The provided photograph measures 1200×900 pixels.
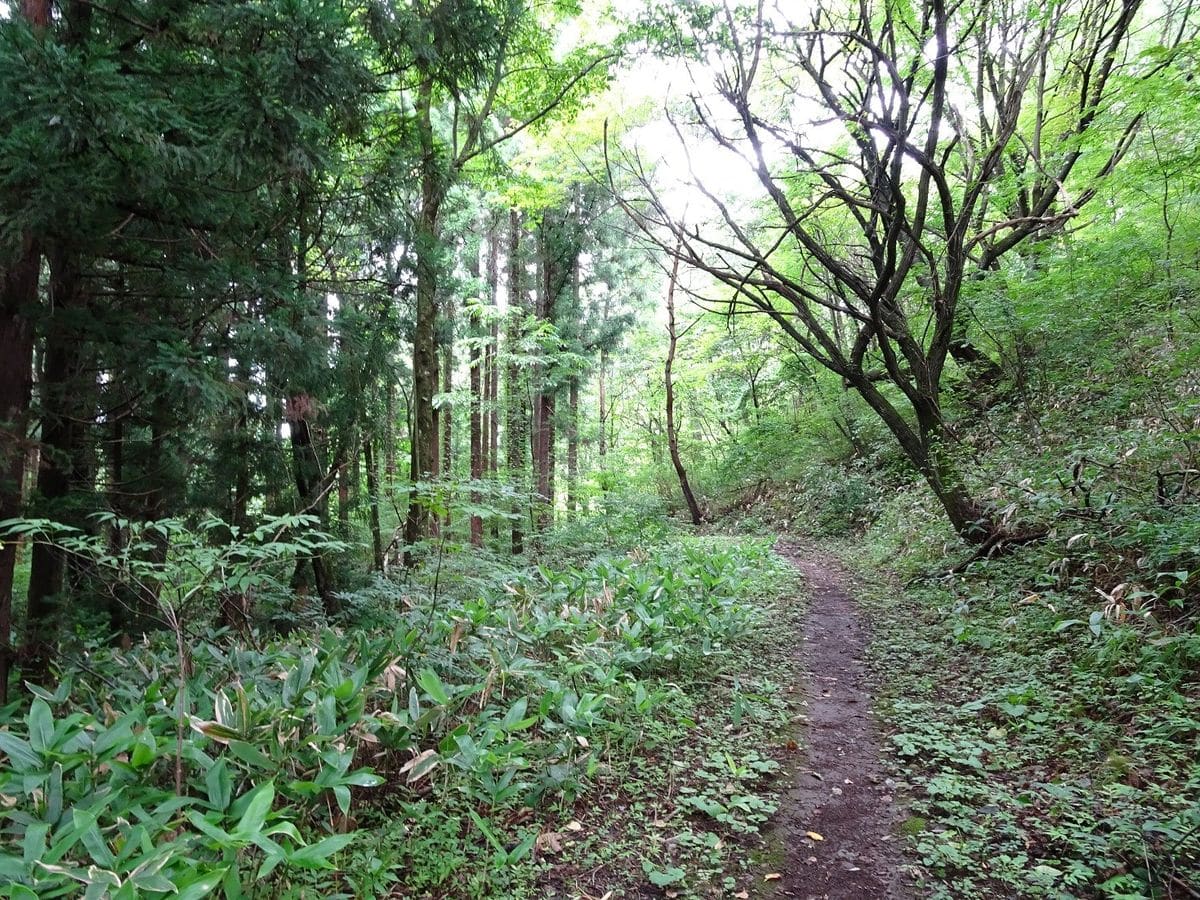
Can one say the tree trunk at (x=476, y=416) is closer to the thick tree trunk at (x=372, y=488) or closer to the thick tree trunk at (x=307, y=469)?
the thick tree trunk at (x=372, y=488)

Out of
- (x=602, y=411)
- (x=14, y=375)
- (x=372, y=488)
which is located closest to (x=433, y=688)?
(x=14, y=375)

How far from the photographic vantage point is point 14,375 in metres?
4.09

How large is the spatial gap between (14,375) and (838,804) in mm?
5746

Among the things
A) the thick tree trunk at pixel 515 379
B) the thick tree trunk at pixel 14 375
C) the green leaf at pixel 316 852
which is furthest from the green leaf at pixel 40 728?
the thick tree trunk at pixel 515 379

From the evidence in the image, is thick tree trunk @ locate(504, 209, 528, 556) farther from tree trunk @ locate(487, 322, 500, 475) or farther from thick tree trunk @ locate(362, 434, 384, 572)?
thick tree trunk @ locate(362, 434, 384, 572)

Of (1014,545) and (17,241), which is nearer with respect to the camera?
(17,241)

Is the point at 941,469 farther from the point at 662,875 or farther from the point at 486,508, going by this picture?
the point at 662,875

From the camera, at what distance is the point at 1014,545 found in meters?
6.78

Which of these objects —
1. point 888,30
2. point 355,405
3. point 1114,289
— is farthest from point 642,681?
point 1114,289

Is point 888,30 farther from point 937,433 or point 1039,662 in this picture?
point 1039,662

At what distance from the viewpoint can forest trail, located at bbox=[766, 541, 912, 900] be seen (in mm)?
2752

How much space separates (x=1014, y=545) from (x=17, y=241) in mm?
8804

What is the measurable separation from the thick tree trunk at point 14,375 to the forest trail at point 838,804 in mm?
4704

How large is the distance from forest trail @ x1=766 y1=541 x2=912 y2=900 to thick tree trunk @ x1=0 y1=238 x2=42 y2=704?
4.70m
